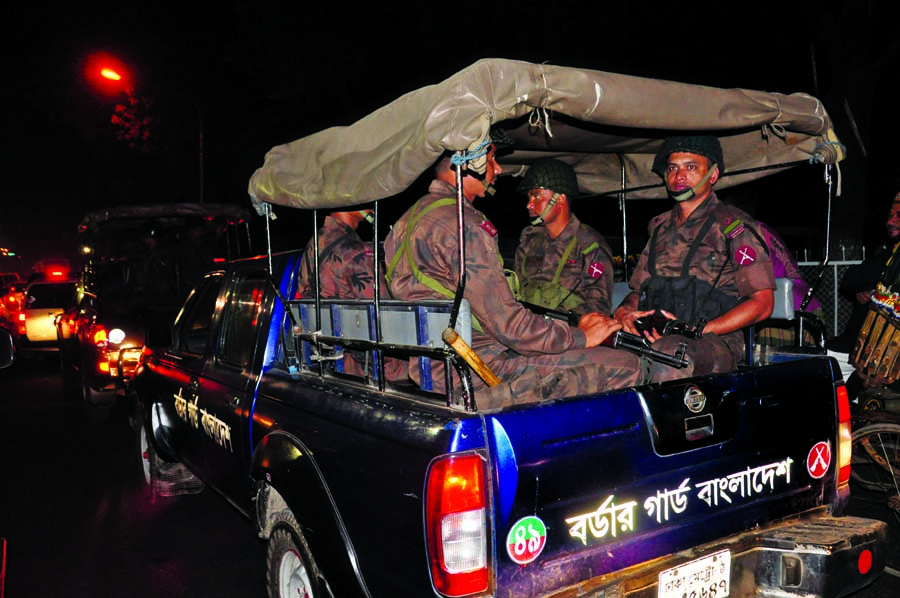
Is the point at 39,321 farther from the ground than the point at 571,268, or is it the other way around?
the point at 571,268

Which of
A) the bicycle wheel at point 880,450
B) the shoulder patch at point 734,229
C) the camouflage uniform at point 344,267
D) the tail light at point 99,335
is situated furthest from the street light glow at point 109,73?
the bicycle wheel at point 880,450

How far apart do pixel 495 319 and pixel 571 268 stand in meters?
1.96

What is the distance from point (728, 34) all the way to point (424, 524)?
1306cm

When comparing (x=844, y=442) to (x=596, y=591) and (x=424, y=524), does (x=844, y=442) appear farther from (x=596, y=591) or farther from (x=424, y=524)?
Result: (x=424, y=524)

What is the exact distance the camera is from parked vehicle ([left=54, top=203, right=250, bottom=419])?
7754 millimetres

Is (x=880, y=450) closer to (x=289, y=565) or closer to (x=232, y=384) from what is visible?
(x=289, y=565)

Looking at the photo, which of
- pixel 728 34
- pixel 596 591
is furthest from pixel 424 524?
pixel 728 34

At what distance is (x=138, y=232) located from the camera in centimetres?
1154

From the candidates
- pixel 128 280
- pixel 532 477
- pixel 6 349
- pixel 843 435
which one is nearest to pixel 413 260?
pixel 532 477

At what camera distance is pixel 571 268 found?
4816 mm

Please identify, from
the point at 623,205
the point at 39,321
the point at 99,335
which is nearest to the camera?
the point at 623,205

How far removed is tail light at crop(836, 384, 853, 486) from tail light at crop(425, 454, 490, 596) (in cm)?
181

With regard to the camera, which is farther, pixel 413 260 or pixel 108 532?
pixel 108 532

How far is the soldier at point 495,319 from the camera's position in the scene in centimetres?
300
